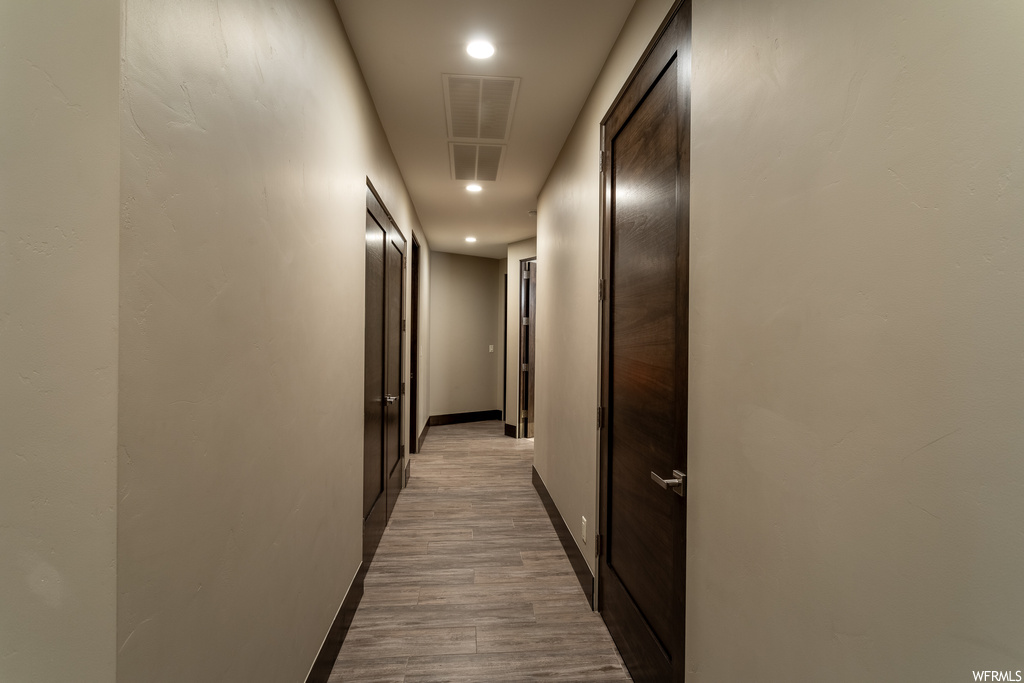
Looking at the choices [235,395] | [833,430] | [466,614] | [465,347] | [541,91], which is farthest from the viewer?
[465,347]

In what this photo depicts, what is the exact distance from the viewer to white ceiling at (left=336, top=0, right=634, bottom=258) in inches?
78.4

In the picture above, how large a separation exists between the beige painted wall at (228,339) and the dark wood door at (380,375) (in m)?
0.73

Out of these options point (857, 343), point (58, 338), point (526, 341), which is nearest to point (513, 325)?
point (526, 341)

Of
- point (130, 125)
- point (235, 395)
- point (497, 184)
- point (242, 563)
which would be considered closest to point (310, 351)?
point (235, 395)

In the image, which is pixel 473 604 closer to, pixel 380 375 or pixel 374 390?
pixel 374 390

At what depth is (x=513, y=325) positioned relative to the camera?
6832mm

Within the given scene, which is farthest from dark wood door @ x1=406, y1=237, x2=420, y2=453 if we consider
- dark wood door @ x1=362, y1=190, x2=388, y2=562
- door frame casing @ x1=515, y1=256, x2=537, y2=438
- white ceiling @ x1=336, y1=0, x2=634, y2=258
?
dark wood door @ x1=362, y1=190, x2=388, y2=562

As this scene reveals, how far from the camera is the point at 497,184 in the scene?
4.23m

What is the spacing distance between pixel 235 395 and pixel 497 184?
3468 millimetres

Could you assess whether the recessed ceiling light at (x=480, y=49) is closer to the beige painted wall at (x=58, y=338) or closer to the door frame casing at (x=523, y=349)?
the beige painted wall at (x=58, y=338)

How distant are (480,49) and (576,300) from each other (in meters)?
1.37

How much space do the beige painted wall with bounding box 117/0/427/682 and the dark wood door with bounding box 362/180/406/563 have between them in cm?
73

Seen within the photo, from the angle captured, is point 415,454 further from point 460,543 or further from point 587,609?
point 587,609

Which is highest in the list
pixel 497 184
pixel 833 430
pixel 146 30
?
pixel 497 184
